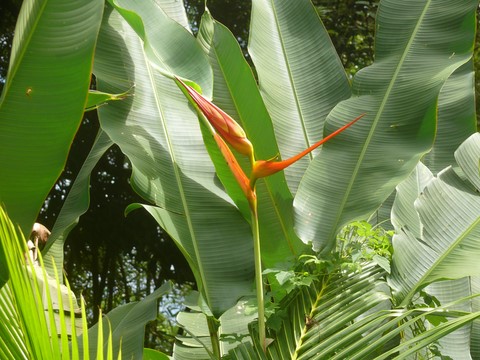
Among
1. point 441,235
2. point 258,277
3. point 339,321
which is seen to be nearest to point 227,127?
point 258,277

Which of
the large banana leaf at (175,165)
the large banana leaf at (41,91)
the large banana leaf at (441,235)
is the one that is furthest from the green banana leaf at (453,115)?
the large banana leaf at (41,91)

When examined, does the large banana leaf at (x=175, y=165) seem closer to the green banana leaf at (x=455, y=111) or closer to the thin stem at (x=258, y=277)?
the thin stem at (x=258, y=277)

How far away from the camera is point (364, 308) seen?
1197 millimetres

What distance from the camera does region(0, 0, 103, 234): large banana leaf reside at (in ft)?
3.52

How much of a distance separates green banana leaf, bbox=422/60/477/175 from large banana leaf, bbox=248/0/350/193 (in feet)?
0.94

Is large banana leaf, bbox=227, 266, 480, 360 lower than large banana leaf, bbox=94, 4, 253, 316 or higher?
lower

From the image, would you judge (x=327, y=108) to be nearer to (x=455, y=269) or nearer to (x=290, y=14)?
(x=290, y=14)

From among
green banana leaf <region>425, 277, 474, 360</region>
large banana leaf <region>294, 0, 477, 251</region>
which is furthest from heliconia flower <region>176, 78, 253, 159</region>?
green banana leaf <region>425, 277, 474, 360</region>

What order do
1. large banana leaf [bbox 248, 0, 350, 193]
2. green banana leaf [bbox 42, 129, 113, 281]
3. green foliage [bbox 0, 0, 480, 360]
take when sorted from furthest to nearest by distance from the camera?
large banana leaf [bbox 248, 0, 350, 193] < green banana leaf [bbox 42, 129, 113, 281] < green foliage [bbox 0, 0, 480, 360]

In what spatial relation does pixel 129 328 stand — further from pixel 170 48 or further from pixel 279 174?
pixel 170 48

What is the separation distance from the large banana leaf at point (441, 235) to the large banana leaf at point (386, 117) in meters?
0.09

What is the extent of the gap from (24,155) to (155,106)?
0.45 m

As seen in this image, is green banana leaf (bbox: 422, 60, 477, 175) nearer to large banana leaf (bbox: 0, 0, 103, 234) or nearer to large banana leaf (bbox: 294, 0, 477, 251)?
large banana leaf (bbox: 294, 0, 477, 251)

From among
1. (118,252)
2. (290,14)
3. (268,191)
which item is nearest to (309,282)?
(268,191)
